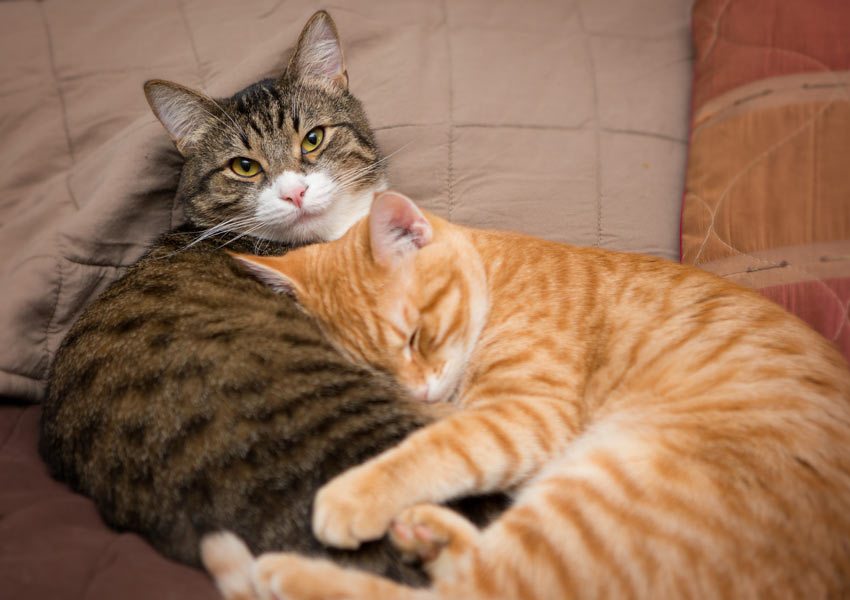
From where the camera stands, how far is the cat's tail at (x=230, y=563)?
1013 millimetres

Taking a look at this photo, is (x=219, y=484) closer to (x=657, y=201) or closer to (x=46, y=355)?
(x=46, y=355)

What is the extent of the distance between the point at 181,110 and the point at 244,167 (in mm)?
234

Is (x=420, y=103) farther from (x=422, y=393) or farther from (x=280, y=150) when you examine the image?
(x=422, y=393)

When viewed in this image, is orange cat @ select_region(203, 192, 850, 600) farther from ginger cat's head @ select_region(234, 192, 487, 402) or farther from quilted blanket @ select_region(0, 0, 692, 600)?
quilted blanket @ select_region(0, 0, 692, 600)

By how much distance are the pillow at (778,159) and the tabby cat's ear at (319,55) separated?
3.87 ft

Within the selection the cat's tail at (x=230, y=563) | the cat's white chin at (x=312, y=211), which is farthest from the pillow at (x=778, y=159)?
the cat's tail at (x=230, y=563)

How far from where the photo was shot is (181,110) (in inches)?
67.7

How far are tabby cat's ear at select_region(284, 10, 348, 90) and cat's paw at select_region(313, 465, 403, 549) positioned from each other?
1.32 metres

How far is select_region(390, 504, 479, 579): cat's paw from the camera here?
1044 millimetres

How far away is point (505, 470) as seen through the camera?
1171mm

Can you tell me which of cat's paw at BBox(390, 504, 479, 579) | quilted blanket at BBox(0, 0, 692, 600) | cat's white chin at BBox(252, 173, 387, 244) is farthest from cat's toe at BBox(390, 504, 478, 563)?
quilted blanket at BBox(0, 0, 692, 600)

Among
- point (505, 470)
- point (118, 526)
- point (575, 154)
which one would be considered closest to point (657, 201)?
point (575, 154)

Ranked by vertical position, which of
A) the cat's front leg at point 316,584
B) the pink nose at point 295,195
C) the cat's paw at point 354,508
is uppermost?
the pink nose at point 295,195

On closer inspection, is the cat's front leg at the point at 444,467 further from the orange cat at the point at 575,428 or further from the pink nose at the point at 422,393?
the pink nose at the point at 422,393
